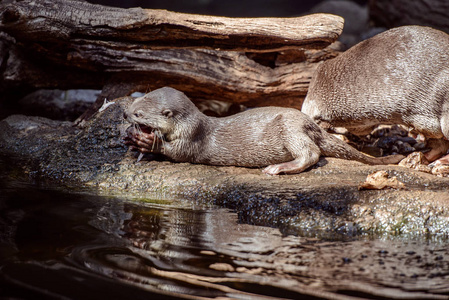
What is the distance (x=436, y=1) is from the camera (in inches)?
312

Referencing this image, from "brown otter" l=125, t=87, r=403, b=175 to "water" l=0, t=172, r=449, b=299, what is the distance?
0.84 metres

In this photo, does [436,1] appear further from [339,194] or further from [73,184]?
[73,184]

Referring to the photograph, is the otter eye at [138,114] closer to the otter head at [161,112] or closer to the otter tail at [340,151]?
the otter head at [161,112]

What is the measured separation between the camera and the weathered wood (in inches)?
139

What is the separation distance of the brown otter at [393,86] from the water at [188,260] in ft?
4.99

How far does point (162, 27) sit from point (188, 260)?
231 cm

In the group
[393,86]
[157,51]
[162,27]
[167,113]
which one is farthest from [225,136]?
[157,51]

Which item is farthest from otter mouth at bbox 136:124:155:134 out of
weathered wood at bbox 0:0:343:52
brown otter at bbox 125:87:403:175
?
weathered wood at bbox 0:0:343:52

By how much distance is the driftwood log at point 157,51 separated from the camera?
3572 millimetres

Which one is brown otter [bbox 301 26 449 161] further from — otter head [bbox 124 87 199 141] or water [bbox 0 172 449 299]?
water [bbox 0 172 449 299]

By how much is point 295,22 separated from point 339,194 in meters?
1.81

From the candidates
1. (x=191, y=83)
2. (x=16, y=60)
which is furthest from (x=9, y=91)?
(x=191, y=83)

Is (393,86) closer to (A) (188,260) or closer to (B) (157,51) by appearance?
(B) (157,51)

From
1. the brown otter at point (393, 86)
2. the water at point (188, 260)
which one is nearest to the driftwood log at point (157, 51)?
the brown otter at point (393, 86)
